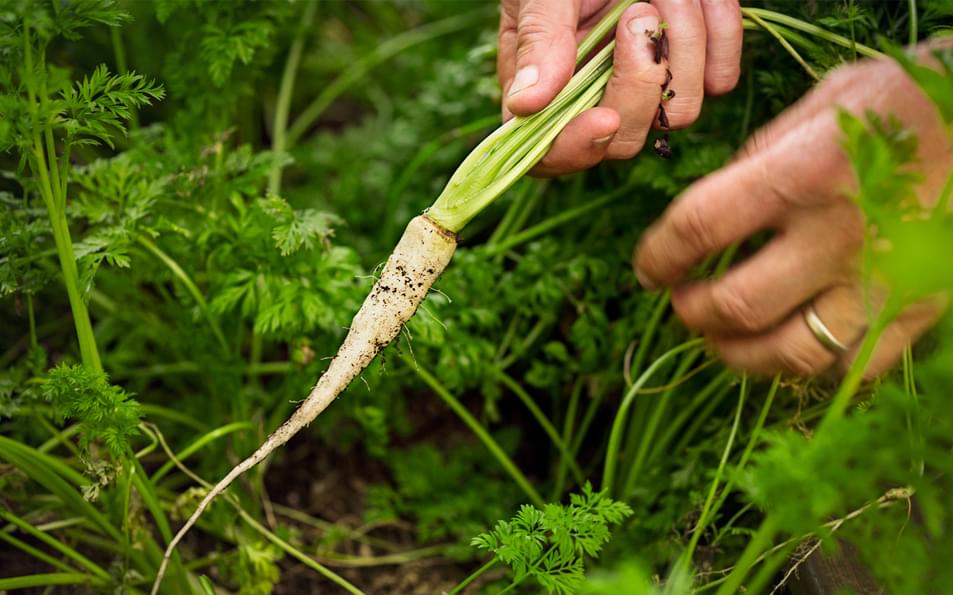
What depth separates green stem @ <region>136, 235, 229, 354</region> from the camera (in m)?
1.32

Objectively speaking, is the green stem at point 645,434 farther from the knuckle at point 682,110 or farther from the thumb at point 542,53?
the thumb at point 542,53

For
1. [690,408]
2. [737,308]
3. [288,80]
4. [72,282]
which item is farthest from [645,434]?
[288,80]

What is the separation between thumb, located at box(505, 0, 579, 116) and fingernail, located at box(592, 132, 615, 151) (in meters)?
0.10

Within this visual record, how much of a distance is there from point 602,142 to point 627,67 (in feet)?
0.41

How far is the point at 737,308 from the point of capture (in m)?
1.00

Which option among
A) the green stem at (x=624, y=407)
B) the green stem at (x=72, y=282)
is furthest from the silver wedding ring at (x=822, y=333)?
the green stem at (x=72, y=282)

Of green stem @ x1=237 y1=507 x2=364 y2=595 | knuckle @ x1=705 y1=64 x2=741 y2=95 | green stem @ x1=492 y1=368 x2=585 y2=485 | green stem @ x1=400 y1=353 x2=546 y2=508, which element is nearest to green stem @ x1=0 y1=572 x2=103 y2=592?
green stem @ x1=237 y1=507 x2=364 y2=595

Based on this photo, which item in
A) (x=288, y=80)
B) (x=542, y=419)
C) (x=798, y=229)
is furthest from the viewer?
(x=288, y=80)

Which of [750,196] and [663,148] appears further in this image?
[663,148]

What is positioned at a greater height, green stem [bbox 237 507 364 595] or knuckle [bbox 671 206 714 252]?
knuckle [bbox 671 206 714 252]

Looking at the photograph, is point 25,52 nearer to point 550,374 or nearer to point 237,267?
point 237,267

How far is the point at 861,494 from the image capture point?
727 millimetres

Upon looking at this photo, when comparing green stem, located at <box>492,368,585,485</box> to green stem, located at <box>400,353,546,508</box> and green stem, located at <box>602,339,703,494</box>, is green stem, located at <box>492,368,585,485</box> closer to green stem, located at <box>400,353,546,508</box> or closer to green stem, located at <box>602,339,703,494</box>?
green stem, located at <box>400,353,546,508</box>

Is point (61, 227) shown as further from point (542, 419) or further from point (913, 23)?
point (913, 23)
